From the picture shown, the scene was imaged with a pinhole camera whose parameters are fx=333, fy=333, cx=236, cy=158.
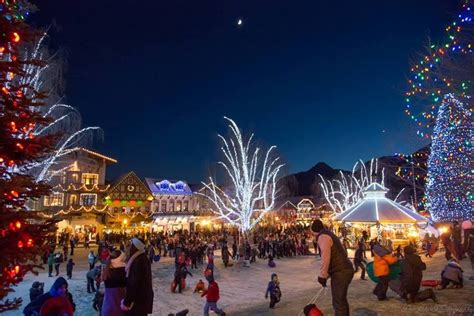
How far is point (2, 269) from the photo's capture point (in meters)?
4.08

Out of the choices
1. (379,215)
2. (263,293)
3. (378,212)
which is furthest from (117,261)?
(378,212)

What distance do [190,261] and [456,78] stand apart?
58.6 ft

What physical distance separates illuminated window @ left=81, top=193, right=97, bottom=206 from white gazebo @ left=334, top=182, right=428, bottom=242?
30577mm

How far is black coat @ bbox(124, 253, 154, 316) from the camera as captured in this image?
16.5 feet

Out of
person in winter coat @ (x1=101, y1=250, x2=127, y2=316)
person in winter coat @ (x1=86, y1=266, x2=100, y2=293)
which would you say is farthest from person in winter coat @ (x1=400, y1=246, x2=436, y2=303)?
person in winter coat @ (x1=86, y1=266, x2=100, y2=293)

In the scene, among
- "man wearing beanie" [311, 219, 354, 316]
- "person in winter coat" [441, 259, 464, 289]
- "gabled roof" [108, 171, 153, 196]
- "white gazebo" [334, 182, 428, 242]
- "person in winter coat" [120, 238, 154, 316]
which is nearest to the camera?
"person in winter coat" [120, 238, 154, 316]

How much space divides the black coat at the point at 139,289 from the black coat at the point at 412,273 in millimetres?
6532

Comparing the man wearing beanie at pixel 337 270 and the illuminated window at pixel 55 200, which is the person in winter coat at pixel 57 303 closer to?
the man wearing beanie at pixel 337 270

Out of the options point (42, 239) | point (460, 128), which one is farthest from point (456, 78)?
point (460, 128)

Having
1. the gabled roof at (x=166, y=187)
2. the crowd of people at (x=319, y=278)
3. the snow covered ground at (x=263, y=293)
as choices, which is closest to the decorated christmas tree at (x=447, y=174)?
the crowd of people at (x=319, y=278)

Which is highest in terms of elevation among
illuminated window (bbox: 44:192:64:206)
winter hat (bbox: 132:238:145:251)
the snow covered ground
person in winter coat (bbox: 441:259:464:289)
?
illuminated window (bbox: 44:192:64:206)

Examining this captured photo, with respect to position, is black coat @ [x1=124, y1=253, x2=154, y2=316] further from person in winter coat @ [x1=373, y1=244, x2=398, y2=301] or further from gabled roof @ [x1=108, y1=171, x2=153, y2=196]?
gabled roof @ [x1=108, y1=171, x2=153, y2=196]

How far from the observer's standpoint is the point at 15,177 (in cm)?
430

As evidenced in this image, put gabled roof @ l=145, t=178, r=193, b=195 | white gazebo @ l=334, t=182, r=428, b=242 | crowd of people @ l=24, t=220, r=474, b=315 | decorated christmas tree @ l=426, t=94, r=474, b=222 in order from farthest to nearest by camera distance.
→ gabled roof @ l=145, t=178, r=193, b=195
white gazebo @ l=334, t=182, r=428, b=242
decorated christmas tree @ l=426, t=94, r=474, b=222
crowd of people @ l=24, t=220, r=474, b=315
